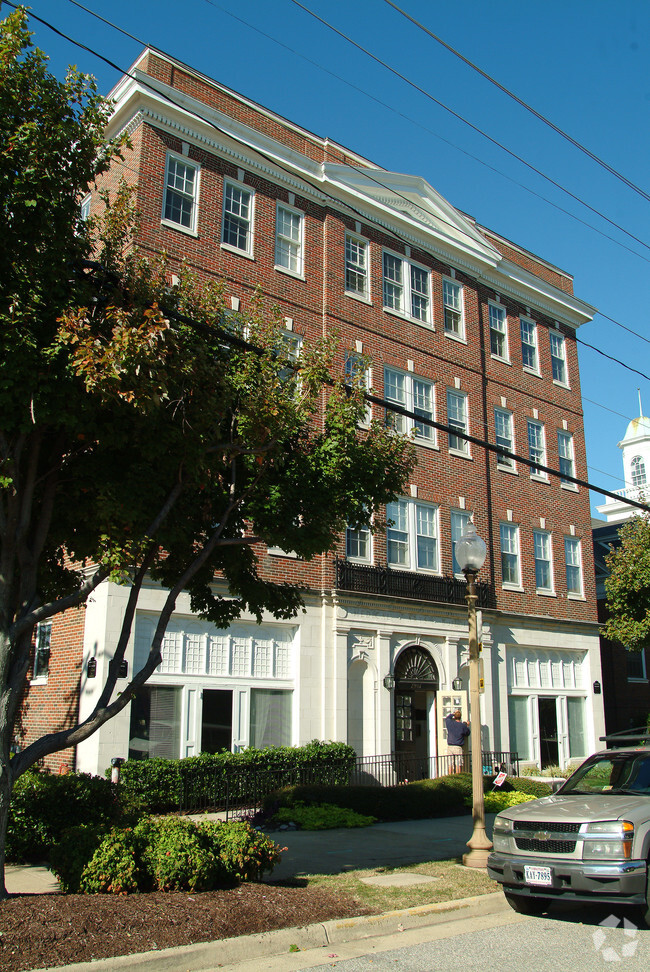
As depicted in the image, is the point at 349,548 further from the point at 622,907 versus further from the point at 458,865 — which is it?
the point at 622,907

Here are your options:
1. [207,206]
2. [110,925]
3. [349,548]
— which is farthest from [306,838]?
[207,206]

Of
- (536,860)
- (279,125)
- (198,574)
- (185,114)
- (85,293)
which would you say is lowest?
(536,860)

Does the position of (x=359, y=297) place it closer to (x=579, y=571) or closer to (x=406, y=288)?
(x=406, y=288)

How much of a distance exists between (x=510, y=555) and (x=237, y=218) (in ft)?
42.7

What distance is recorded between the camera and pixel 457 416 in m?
25.5

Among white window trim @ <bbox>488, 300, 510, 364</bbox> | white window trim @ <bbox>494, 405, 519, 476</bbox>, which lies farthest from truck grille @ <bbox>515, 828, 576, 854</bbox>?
white window trim @ <bbox>488, 300, 510, 364</bbox>

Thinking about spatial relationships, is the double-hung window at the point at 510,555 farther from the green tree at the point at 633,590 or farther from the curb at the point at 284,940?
the curb at the point at 284,940

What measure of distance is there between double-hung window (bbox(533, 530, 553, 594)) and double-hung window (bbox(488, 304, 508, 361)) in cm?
605

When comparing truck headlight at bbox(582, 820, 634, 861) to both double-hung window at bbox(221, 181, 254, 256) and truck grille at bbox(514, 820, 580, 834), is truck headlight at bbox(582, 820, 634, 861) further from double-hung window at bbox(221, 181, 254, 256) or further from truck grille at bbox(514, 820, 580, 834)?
double-hung window at bbox(221, 181, 254, 256)

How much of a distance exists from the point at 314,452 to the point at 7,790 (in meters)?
5.60

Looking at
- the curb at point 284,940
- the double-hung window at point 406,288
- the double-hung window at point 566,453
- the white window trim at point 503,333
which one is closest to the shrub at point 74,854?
the curb at point 284,940

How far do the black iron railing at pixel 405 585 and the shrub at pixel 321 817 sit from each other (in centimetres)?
640

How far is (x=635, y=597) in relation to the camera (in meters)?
22.2

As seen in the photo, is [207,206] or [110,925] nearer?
[110,925]
